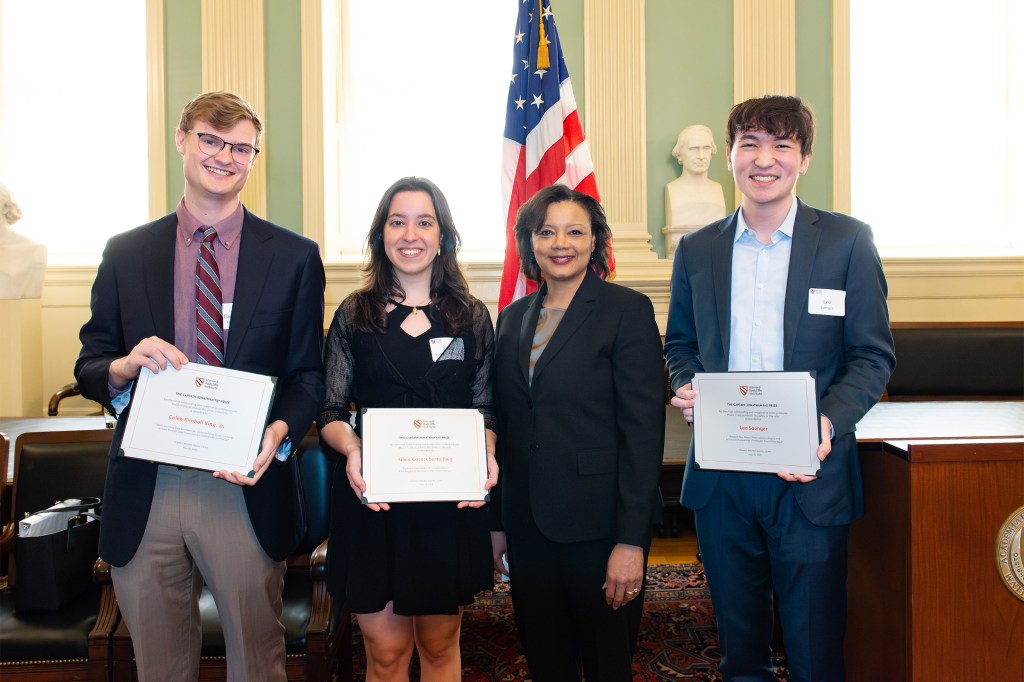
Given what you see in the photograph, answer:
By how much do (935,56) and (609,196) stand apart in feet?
10.7

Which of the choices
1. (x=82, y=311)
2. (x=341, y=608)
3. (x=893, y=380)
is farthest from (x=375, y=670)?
(x=82, y=311)

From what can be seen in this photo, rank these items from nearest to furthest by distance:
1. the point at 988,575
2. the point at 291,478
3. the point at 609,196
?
the point at 988,575, the point at 291,478, the point at 609,196

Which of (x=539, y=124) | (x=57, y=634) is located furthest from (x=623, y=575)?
(x=539, y=124)

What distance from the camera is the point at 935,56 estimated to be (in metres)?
6.10

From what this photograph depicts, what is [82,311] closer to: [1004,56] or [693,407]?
[693,407]

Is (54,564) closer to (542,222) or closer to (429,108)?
(542,222)

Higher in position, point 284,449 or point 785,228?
point 785,228

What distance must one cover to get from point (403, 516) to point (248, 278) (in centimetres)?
69

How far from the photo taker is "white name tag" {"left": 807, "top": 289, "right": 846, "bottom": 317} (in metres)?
1.72

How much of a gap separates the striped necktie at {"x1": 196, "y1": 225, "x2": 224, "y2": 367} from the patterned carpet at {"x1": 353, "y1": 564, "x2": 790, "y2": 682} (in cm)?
151

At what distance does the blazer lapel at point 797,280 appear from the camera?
173 cm

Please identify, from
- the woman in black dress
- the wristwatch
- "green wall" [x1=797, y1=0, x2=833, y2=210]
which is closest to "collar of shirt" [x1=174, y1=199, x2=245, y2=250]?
the woman in black dress

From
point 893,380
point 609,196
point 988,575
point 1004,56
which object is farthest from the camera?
point 1004,56

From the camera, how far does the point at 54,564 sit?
6.86ft
